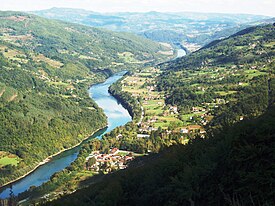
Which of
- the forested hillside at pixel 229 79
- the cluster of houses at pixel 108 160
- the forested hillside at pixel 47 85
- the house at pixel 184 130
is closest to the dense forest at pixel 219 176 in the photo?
the cluster of houses at pixel 108 160

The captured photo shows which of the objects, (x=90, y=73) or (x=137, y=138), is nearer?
(x=137, y=138)

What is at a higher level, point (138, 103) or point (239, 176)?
point (239, 176)

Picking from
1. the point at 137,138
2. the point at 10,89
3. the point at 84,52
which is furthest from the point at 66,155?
the point at 84,52

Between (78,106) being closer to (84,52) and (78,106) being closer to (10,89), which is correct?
(10,89)

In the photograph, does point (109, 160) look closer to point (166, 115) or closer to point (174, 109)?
point (166, 115)

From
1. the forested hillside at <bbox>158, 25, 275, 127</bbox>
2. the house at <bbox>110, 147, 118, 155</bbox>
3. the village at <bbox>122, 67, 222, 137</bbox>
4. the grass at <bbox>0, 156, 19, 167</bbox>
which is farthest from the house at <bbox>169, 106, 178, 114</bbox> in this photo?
the grass at <bbox>0, 156, 19, 167</bbox>

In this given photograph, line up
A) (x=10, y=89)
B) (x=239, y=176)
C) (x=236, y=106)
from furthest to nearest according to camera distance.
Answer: (x=10, y=89)
(x=236, y=106)
(x=239, y=176)

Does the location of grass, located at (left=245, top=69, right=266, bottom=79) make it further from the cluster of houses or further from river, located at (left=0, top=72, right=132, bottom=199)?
the cluster of houses
